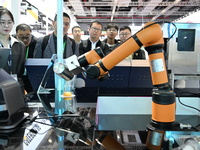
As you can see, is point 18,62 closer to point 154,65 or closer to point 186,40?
point 154,65

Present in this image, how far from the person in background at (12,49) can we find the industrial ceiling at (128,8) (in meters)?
2.98

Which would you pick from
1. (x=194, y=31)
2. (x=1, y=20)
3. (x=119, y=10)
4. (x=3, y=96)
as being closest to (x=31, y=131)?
(x=3, y=96)

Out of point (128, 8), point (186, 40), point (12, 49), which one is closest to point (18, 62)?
point (12, 49)

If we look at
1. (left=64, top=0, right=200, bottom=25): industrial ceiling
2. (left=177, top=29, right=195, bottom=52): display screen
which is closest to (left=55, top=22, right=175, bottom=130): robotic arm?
(left=177, top=29, right=195, bottom=52): display screen

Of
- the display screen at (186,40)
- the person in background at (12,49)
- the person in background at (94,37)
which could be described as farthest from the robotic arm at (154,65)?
the person in background at (94,37)

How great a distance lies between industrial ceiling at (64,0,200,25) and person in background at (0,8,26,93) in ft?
9.77

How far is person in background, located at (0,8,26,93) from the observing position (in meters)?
1.30

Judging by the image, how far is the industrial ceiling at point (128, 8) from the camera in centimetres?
647

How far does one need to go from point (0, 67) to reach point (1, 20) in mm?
892

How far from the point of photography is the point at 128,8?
7.93m

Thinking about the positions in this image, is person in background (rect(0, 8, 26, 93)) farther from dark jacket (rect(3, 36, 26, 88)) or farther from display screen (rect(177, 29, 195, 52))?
display screen (rect(177, 29, 195, 52))

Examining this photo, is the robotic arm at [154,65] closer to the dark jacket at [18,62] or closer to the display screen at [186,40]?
the dark jacket at [18,62]

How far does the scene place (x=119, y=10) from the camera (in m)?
8.38

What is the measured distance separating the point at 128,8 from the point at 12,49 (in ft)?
23.8
